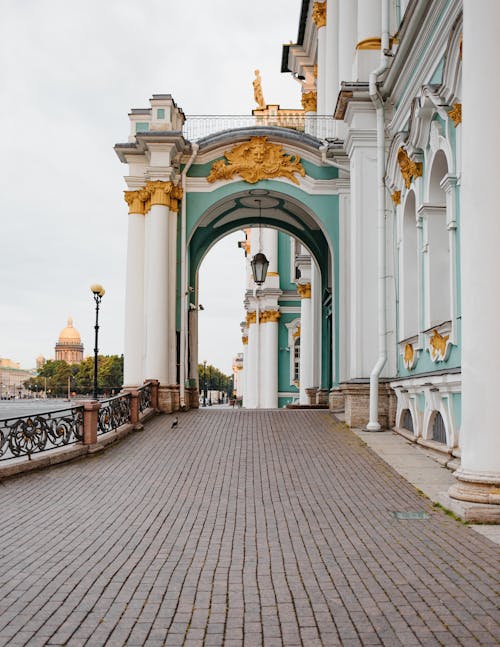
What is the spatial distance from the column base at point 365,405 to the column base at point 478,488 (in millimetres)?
7968

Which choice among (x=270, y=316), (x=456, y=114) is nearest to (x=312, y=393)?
(x=270, y=316)

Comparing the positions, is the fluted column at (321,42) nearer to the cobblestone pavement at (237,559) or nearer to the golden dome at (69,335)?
the cobblestone pavement at (237,559)

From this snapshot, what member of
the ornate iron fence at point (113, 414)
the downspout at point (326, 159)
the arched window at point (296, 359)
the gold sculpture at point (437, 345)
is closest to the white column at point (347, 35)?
the downspout at point (326, 159)

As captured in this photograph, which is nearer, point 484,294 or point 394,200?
point 484,294

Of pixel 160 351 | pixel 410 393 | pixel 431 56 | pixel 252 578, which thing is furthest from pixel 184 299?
pixel 252 578

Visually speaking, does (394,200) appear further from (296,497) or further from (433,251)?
(296,497)

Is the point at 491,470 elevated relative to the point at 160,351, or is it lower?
lower

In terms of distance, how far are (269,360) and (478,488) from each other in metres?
33.8

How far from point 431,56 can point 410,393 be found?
238 inches

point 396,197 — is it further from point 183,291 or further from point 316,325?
point 316,325

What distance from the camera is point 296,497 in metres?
10.5

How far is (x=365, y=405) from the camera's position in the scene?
17.5m

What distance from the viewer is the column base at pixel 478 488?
29.0ft

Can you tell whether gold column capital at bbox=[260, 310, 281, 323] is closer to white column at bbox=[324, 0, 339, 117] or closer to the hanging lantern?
white column at bbox=[324, 0, 339, 117]
